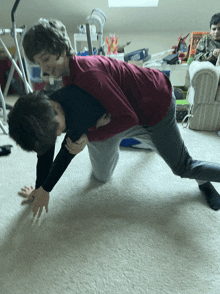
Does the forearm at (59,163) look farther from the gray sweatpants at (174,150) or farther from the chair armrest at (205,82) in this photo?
the chair armrest at (205,82)

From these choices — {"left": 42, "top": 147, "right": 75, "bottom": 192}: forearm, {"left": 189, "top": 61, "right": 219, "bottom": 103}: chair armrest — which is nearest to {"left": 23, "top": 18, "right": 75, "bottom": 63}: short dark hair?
{"left": 42, "top": 147, "right": 75, "bottom": 192}: forearm

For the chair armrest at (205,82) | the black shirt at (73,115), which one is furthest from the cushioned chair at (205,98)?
the black shirt at (73,115)

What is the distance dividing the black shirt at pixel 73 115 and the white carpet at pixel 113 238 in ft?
0.87

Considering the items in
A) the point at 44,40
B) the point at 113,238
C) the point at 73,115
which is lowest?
the point at 113,238

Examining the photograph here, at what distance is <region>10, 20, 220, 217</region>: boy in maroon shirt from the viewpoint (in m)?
0.76

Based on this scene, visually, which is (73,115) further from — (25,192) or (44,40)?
(25,192)

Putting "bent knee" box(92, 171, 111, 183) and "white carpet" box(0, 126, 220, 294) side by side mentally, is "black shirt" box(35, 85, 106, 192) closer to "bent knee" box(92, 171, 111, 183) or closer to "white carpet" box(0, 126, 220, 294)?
"white carpet" box(0, 126, 220, 294)

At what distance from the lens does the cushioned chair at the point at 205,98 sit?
70.0 inches

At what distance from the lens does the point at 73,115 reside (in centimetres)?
81

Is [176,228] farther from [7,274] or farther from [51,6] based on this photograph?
[51,6]

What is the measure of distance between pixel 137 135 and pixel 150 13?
2497 mm

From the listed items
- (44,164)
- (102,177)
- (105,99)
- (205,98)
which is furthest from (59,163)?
(205,98)

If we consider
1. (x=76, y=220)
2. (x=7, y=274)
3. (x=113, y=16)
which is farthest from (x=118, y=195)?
(x=113, y=16)

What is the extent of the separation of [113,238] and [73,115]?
542 millimetres
